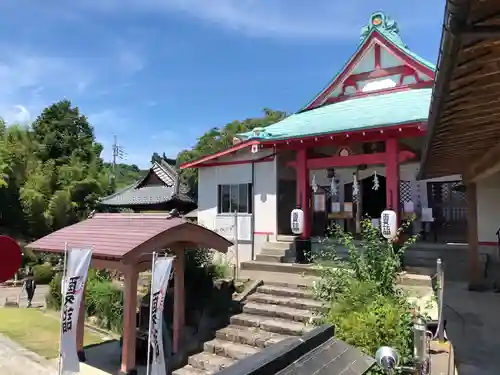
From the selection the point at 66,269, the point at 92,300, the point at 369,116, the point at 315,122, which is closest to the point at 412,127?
the point at 369,116

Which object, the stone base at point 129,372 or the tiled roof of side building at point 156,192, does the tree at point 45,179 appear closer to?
the tiled roof of side building at point 156,192

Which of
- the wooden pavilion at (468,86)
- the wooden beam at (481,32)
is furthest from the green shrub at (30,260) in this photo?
the wooden beam at (481,32)

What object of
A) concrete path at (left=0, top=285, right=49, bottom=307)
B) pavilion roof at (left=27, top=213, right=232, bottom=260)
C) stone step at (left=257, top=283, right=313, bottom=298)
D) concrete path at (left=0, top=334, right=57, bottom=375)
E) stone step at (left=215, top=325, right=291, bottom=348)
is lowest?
concrete path at (left=0, top=285, right=49, bottom=307)

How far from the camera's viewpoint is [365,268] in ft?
24.3

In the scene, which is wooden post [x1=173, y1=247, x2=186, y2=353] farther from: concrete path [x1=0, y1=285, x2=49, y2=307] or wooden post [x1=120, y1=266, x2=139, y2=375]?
concrete path [x1=0, y1=285, x2=49, y2=307]

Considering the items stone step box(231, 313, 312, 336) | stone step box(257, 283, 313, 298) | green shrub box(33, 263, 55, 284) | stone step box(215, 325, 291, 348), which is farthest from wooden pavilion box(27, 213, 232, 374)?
green shrub box(33, 263, 55, 284)

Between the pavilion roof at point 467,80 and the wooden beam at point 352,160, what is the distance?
5.48m

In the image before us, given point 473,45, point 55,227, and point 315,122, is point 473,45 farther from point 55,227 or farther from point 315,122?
point 55,227

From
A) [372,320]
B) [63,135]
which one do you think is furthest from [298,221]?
[63,135]

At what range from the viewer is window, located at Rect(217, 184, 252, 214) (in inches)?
617

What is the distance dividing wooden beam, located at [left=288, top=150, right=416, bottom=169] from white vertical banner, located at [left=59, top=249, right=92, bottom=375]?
7.96 metres

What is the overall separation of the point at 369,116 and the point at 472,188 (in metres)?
3.53

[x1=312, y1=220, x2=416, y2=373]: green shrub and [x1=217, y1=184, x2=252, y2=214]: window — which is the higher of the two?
[x1=217, y1=184, x2=252, y2=214]: window

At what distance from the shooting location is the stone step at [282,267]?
1127 cm
